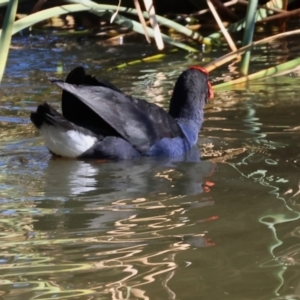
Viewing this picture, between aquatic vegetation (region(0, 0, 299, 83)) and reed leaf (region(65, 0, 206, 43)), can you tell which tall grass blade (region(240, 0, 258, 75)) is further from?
reed leaf (region(65, 0, 206, 43))

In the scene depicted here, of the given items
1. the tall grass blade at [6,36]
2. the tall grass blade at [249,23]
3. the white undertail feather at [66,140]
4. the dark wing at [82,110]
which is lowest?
the white undertail feather at [66,140]

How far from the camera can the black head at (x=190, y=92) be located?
5602 mm

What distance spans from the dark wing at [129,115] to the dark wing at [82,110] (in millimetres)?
94

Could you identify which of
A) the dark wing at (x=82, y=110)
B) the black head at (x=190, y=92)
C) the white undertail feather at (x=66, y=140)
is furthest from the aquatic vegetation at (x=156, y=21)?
the white undertail feather at (x=66, y=140)

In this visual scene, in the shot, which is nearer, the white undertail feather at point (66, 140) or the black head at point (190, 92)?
the white undertail feather at point (66, 140)

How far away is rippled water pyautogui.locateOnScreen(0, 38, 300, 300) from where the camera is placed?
2.86 m

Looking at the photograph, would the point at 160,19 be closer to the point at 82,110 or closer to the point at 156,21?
the point at 156,21

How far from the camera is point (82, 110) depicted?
496 centimetres

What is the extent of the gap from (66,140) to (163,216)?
51.6 inches

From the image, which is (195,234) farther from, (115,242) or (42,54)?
(42,54)

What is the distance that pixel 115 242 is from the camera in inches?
129

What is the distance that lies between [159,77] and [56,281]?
462 cm

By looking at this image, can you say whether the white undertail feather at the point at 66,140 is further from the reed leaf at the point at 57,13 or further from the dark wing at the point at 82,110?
the reed leaf at the point at 57,13

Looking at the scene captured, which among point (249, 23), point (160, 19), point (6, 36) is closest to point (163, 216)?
point (6, 36)
